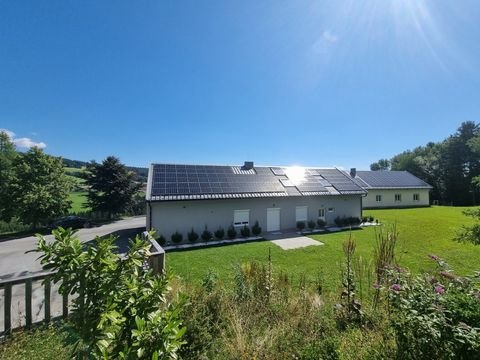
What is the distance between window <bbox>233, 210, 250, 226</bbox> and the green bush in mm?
12681

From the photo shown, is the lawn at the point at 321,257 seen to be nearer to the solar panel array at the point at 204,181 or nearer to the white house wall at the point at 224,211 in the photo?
the white house wall at the point at 224,211

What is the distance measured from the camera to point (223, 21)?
7.84 m

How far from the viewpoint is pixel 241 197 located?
48.8 ft

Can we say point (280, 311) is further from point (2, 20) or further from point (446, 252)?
point (446, 252)

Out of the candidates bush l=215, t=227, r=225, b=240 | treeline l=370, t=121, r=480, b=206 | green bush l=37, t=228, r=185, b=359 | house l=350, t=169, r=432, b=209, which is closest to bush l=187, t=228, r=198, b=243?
bush l=215, t=227, r=225, b=240

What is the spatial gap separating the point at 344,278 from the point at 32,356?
17.1 feet

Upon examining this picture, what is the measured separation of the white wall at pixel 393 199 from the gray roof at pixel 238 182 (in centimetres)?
1182

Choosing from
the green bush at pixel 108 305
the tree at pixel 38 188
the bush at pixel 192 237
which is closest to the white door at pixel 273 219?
the bush at pixel 192 237

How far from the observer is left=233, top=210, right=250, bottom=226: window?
1496 centimetres

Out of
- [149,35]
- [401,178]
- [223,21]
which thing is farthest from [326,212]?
[401,178]

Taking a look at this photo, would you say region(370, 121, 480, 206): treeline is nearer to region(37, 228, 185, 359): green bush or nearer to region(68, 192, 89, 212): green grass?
region(37, 228, 185, 359): green bush

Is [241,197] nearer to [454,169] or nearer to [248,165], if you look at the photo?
[248,165]

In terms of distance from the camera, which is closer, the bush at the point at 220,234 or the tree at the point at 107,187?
the bush at the point at 220,234

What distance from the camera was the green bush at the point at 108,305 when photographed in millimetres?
1954
